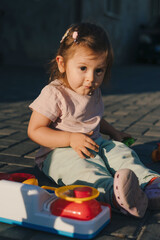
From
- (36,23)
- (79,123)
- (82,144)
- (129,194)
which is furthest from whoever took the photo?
(36,23)

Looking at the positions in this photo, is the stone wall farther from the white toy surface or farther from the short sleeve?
the white toy surface

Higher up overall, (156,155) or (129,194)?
(129,194)

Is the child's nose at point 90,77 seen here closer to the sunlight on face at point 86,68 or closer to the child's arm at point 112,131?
the sunlight on face at point 86,68

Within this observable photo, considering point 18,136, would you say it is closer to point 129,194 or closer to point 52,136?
point 52,136

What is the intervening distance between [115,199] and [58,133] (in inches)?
24.3

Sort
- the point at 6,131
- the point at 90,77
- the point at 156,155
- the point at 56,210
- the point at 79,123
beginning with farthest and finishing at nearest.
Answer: the point at 6,131, the point at 156,155, the point at 79,123, the point at 90,77, the point at 56,210

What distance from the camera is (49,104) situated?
8.52 ft

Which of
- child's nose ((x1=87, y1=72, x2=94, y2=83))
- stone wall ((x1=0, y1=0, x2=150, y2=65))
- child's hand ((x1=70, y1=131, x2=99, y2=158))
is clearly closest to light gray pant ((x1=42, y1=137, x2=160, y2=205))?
child's hand ((x1=70, y1=131, x2=99, y2=158))

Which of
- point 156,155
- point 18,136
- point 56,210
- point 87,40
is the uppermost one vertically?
point 87,40

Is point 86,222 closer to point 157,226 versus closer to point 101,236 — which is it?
point 101,236

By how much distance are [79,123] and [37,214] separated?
97cm

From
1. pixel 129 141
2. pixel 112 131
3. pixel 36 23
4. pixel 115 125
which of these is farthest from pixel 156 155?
pixel 36 23

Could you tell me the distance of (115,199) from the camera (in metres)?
2.07

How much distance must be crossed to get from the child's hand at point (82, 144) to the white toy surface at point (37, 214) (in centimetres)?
43
